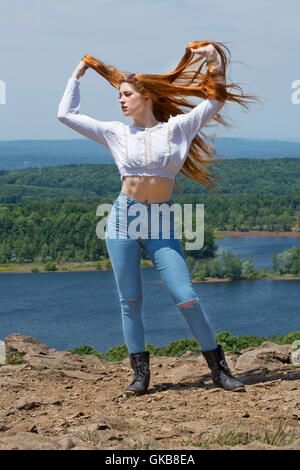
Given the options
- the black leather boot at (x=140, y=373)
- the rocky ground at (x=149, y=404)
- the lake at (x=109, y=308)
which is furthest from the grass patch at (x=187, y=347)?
the lake at (x=109, y=308)

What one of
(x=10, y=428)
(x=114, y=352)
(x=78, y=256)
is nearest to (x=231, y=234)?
(x=78, y=256)

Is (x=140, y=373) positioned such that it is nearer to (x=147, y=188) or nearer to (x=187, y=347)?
(x=147, y=188)

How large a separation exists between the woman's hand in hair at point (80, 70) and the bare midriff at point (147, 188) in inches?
29.9

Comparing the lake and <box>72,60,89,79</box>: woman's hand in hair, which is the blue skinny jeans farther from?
the lake

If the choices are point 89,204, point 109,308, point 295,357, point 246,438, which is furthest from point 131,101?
point 89,204

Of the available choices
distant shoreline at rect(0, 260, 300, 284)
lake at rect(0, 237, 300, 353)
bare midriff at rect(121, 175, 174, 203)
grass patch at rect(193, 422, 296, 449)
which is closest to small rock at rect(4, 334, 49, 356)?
bare midriff at rect(121, 175, 174, 203)

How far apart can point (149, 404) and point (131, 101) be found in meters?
1.89

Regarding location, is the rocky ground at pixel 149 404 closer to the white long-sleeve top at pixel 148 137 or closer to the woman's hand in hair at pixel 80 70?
the white long-sleeve top at pixel 148 137

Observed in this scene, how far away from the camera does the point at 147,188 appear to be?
487 cm

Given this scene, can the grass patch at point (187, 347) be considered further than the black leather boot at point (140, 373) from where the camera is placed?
Yes

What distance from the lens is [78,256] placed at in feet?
273

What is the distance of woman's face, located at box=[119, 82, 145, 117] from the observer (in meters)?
4.93

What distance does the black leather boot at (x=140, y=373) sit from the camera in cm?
520

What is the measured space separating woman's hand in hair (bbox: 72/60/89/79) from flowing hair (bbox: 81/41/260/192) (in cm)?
3
